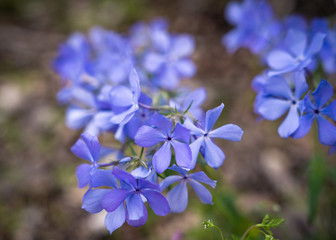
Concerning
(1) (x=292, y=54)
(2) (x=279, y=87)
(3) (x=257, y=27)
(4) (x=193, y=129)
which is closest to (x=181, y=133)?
(4) (x=193, y=129)

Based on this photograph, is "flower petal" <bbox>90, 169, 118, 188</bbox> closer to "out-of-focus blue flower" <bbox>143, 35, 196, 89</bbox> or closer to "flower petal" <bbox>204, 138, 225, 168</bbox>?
"flower petal" <bbox>204, 138, 225, 168</bbox>

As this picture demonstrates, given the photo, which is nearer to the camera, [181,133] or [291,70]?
[181,133]

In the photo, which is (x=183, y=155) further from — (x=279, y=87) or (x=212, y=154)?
(x=279, y=87)

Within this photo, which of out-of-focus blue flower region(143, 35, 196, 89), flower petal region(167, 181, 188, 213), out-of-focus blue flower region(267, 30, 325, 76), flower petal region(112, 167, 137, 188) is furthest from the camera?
out-of-focus blue flower region(143, 35, 196, 89)

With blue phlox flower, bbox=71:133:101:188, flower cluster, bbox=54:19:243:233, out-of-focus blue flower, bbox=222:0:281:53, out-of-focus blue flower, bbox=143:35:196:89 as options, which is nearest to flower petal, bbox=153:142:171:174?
flower cluster, bbox=54:19:243:233

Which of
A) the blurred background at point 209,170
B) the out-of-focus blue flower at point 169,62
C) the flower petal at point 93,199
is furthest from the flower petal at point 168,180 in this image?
the out-of-focus blue flower at point 169,62

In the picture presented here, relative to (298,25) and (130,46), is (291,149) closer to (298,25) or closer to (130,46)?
(298,25)

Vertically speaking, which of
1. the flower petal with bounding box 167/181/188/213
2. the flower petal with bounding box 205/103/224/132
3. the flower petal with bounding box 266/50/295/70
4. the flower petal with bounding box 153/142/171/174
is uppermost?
the flower petal with bounding box 266/50/295/70

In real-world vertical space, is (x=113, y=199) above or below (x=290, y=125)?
below
